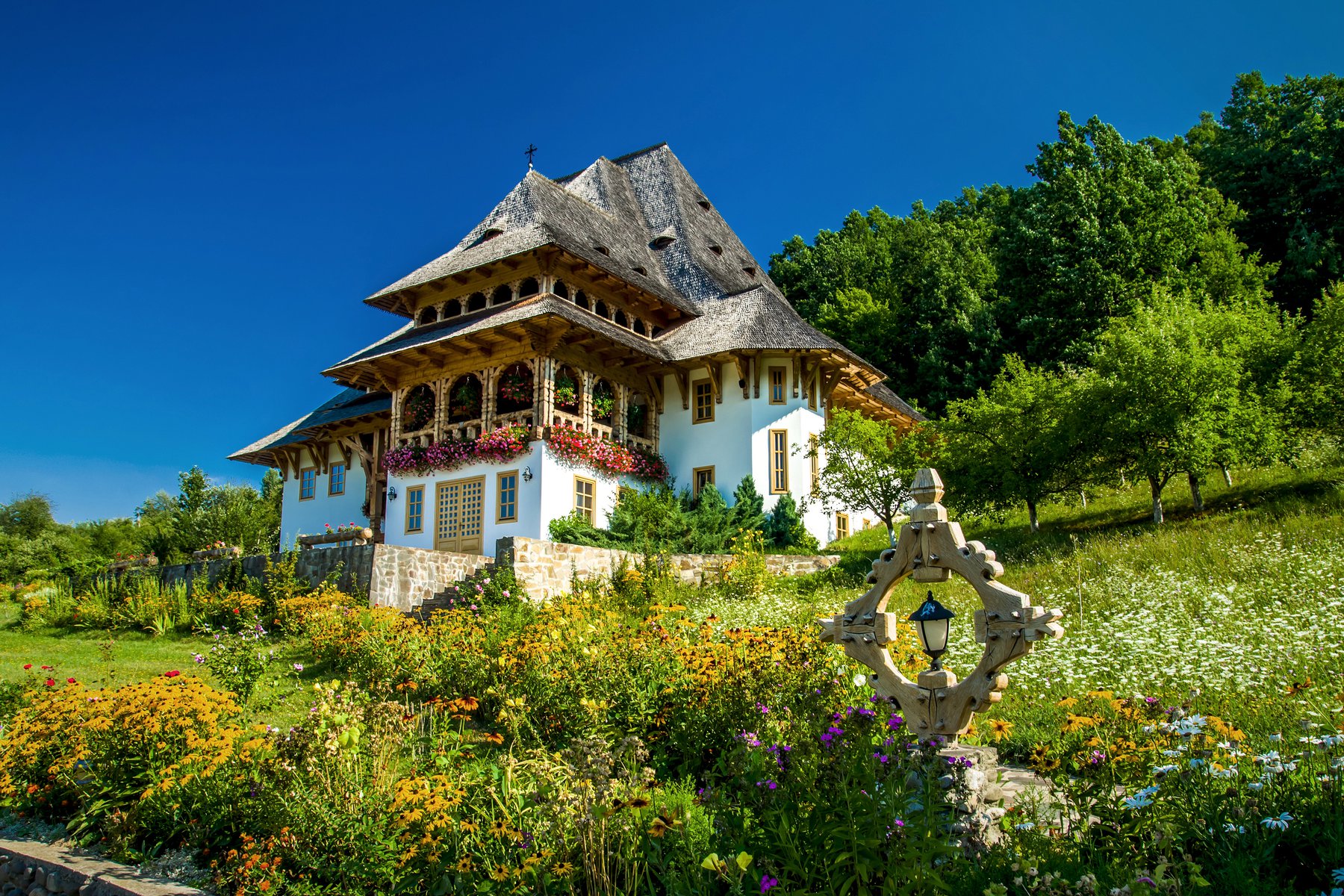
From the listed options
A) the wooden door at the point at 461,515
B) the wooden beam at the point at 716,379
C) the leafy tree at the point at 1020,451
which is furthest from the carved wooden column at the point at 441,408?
the leafy tree at the point at 1020,451

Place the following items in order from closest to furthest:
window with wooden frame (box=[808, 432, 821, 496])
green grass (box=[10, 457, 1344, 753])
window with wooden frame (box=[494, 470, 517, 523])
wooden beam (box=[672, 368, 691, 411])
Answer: green grass (box=[10, 457, 1344, 753]) < window with wooden frame (box=[494, 470, 517, 523]) < window with wooden frame (box=[808, 432, 821, 496]) < wooden beam (box=[672, 368, 691, 411])

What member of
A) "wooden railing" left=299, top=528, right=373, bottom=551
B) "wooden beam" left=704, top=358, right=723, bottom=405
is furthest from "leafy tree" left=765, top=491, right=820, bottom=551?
"wooden railing" left=299, top=528, right=373, bottom=551

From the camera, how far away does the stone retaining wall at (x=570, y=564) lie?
1583cm

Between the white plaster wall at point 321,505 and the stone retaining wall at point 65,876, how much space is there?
21.1 metres

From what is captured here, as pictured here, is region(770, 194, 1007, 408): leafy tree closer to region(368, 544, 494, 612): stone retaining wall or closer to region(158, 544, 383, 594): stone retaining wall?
region(368, 544, 494, 612): stone retaining wall

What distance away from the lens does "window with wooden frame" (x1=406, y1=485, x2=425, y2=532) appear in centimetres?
2309

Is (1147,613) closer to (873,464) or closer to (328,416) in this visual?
(873,464)

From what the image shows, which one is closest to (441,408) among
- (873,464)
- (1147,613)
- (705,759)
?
(873,464)

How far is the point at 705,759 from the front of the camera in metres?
7.27

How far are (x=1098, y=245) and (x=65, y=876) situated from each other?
32.2 m

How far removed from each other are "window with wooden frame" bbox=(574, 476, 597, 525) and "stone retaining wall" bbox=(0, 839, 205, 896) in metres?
15.6

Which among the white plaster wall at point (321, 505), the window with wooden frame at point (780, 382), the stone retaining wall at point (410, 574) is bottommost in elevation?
the stone retaining wall at point (410, 574)

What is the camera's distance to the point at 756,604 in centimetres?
1464

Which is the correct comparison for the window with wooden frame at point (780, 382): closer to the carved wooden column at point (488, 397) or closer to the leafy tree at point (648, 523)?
the leafy tree at point (648, 523)
